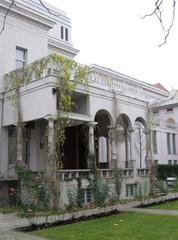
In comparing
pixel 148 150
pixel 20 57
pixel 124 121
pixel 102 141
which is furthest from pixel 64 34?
pixel 148 150

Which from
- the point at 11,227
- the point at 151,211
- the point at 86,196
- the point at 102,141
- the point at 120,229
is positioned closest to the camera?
the point at 120,229

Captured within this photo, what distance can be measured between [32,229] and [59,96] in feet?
24.1

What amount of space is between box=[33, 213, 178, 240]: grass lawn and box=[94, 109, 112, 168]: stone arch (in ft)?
36.8

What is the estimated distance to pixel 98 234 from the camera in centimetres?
981

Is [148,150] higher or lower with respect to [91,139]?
lower

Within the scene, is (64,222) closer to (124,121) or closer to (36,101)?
(36,101)

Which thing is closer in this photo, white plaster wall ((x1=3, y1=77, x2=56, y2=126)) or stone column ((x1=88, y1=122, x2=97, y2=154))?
white plaster wall ((x1=3, y1=77, x2=56, y2=126))

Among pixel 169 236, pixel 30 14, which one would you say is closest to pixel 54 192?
pixel 169 236

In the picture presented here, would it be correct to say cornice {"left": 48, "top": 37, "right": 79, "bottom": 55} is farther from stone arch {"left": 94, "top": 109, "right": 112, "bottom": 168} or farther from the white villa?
stone arch {"left": 94, "top": 109, "right": 112, "bottom": 168}

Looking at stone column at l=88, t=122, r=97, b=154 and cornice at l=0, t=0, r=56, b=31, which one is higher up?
cornice at l=0, t=0, r=56, b=31

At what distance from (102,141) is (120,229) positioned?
1510cm

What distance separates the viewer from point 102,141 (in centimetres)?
2548

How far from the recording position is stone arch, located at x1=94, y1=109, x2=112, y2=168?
23.8 metres

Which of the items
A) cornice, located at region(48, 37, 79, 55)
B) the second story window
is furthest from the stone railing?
the second story window
